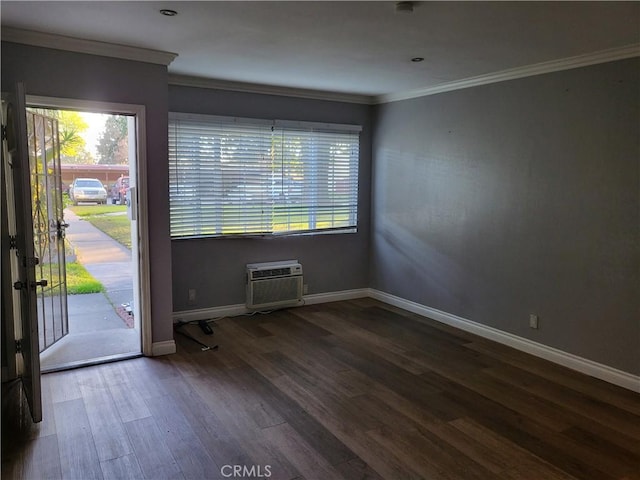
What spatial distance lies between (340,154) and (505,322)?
8.60 feet

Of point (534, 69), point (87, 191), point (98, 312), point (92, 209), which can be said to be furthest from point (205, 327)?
point (92, 209)

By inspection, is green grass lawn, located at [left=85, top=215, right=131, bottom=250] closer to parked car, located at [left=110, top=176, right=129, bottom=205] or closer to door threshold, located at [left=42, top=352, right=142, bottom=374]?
parked car, located at [left=110, top=176, right=129, bottom=205]

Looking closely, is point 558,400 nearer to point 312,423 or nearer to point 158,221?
point 312,423

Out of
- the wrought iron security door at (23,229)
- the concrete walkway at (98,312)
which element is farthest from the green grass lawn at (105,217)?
the wrought iron security door at (23,229)

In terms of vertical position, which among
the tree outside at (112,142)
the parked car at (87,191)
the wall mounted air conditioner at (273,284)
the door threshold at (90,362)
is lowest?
the door threshold at (90,362)

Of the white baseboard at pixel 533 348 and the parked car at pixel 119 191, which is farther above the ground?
the parked car at pixel 119 191

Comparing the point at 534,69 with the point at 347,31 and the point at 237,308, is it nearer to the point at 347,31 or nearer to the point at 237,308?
the point at 347,31

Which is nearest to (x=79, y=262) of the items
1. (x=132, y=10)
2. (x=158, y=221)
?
(x=158, y=221)

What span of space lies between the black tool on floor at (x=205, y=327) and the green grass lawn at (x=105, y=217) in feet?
18.2

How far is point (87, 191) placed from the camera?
9.28m

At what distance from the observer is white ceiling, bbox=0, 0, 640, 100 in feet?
8.57

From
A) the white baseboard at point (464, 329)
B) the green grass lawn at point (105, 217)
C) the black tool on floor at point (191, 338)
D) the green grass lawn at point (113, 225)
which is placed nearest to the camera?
the white baseboard at point (464, 329)

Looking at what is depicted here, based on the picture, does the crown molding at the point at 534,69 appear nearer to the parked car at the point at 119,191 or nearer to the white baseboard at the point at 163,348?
the white baseboard at the point at 163,348

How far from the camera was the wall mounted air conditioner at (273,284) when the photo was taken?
202 inches
